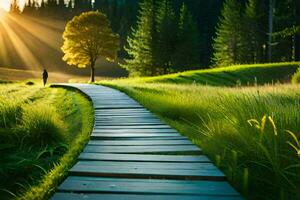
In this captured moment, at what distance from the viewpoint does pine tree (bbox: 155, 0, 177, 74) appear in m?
52.7

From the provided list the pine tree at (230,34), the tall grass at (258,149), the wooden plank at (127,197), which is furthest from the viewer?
the pine tree at (230,34)

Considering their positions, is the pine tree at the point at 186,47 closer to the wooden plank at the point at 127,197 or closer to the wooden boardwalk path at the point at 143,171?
the wooden boardwalk path at the point at 143,171

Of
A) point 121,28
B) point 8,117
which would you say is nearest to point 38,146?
Answer: point 8,117

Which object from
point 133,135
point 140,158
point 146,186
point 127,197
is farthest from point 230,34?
point 127,197

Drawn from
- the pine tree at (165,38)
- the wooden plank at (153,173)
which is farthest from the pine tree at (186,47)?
the wooden plank at (153,173)

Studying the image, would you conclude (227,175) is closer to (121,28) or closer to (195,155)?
(195,155)

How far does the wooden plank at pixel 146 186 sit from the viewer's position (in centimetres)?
382

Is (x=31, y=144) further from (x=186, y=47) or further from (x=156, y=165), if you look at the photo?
(x=186, y=47)

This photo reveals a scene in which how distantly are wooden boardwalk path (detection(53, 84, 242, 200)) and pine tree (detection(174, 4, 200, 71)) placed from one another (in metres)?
46.8

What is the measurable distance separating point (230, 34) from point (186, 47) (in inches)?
220

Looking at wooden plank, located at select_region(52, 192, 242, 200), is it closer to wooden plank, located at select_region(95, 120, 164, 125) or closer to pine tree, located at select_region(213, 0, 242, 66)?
wooden plank, located at select_region(95, 120, 164, 125)

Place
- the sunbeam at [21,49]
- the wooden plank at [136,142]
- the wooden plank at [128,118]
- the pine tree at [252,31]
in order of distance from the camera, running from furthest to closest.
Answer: the sunbeam at [21,49] < the pine tree at [252,31] < the wooden plank at [128,118] < the wooden plank at [136,142]

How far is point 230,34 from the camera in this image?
5222 centimetres

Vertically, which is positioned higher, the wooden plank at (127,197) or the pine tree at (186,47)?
the pine tree at (186,47)
